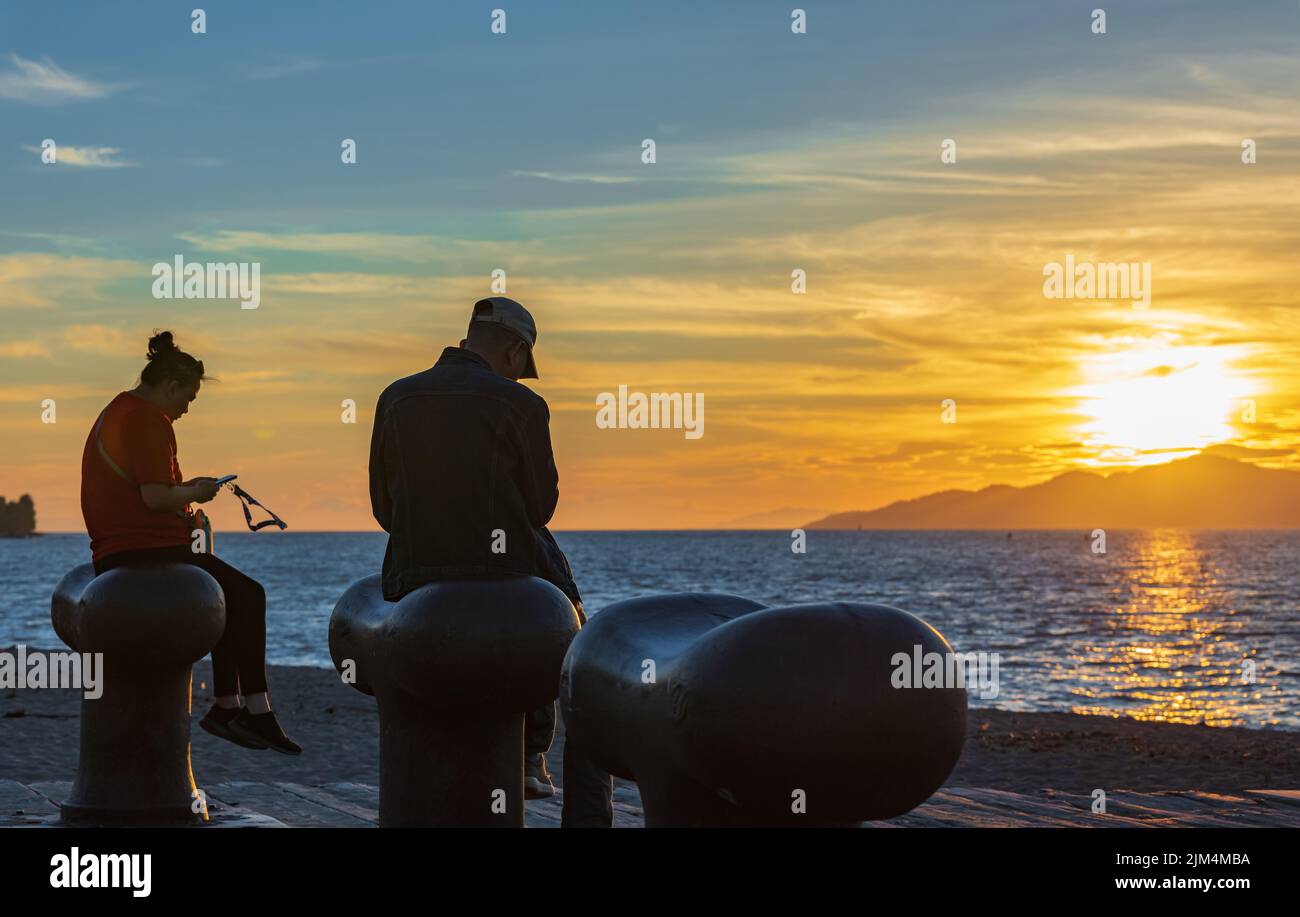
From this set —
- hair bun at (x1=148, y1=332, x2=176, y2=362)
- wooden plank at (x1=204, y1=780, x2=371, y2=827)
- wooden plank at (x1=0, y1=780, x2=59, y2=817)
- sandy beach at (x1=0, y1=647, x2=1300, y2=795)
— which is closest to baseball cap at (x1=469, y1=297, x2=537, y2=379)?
hair bun at (x1=148, y1=332, x2=176, y2=362)

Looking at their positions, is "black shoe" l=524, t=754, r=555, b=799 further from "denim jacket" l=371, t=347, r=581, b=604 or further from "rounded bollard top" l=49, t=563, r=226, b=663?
→ "rounded bollard top" l=49, t=563, r=226, b=663

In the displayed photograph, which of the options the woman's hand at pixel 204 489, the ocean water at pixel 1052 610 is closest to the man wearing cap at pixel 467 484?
the woman's hand at pixel 204 489

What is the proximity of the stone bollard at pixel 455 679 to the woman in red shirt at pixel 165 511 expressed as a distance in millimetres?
1606

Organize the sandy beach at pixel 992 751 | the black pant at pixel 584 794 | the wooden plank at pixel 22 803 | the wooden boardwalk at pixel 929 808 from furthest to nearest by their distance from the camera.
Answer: the sandy beach at pixel 992 751 < the wooden plank at pixel 22 803 < the wooden boardwalk at pixel 929 808 < the black pant at pixel 584 794

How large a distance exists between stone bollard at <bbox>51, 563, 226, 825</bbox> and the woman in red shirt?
0.14m

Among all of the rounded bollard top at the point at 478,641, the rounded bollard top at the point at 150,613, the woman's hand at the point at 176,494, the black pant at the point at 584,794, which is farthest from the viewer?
the woman's hand at the point at 176,494

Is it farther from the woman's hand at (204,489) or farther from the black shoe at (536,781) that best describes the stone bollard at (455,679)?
the woman's hand at (204,489)

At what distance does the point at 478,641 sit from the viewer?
4.57 metres

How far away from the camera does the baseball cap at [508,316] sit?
210 inches

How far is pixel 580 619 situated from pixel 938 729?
1984 mm

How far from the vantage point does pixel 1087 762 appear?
45.9 feet

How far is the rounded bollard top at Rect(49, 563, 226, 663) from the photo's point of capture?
634 cm
